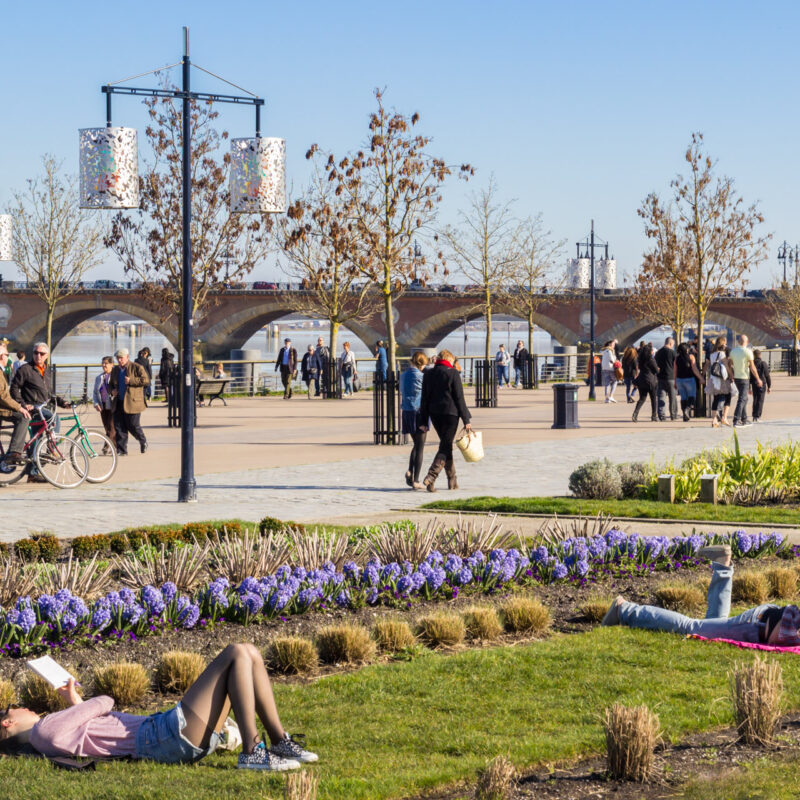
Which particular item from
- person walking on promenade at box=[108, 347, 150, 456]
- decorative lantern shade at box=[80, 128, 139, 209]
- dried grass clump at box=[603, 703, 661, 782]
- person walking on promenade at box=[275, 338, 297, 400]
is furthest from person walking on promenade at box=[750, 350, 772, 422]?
dried grass clump at box=[603, 703, 661, 782]

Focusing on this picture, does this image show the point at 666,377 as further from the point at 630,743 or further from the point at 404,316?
the point at 404,316

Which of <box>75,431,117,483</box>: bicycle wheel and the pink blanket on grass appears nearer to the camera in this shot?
the pink blanket on grass

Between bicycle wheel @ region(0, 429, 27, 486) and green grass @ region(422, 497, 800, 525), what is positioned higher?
bicycle wheel @ region(0, 429, 27, 486)

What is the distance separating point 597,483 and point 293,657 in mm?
7257

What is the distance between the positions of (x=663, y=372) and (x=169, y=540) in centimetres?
1818

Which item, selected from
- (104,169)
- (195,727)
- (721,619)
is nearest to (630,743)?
(195,727)

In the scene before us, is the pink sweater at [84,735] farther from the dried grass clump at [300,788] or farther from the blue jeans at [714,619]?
the blue jeans at [714,619]

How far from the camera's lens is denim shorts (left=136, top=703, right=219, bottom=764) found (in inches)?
203

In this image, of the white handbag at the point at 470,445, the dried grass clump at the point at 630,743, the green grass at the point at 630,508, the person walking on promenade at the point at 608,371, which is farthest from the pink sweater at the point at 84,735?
the person walking on promenade at the point at 608,371

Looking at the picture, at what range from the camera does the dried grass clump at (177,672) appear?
652cm

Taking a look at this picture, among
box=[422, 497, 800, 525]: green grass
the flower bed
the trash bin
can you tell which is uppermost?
the trash bin

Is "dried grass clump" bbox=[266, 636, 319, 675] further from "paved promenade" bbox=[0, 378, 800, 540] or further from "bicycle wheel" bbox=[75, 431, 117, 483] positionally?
"bicycle wheel" bbox=[75, 431, 117, 483]

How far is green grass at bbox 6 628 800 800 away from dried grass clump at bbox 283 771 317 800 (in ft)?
0.88

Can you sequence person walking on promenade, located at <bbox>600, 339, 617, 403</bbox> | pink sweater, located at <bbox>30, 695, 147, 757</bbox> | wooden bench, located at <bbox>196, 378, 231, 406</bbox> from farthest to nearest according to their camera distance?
person walking on promenade, located at <bbox>600, 339, 617, 403</bbox>, wooden bench, located at <bbox>196, 378, 231, 406</bbox>, pink sweater, located at <bbox>30, 695, 147, 757</bbox>
